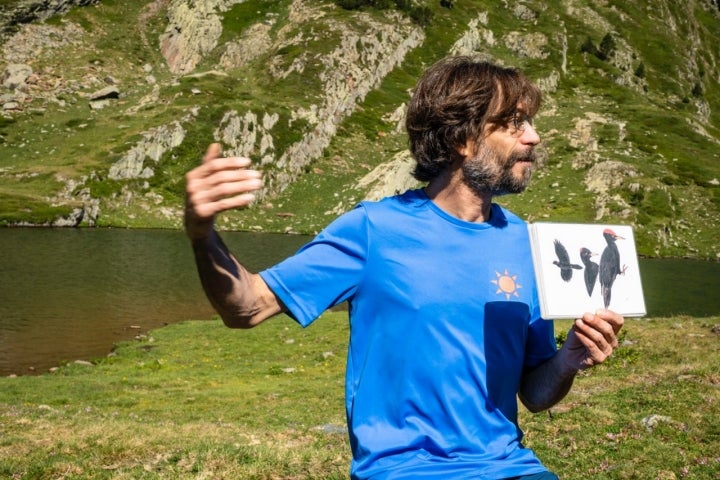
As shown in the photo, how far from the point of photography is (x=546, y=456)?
12797 mm

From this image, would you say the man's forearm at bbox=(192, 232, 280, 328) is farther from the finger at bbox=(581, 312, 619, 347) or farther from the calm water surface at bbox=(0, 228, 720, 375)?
the calm water surface at bbox=(0, 228, 720, 375)

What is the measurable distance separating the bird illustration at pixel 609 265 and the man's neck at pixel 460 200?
961mm

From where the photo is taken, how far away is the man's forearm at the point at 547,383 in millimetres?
4867

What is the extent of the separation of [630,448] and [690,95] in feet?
681

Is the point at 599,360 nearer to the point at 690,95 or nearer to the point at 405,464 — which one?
the point at 405,464

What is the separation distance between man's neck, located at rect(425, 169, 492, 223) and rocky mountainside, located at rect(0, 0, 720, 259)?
8844 cm

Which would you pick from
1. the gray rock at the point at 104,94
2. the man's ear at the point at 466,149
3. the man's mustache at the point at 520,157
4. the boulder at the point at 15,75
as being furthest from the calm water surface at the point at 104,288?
the boulder at the point at 15,75

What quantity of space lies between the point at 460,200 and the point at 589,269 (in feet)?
3.67

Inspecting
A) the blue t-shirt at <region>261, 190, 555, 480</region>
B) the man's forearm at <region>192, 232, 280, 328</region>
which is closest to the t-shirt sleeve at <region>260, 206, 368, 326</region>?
the blue t-shirt at <region>261, 190, 555, 480</region>

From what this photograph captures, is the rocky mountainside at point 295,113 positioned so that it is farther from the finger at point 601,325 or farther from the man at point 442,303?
the finger at point 601,325

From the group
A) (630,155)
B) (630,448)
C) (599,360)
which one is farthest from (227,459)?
(630,155)

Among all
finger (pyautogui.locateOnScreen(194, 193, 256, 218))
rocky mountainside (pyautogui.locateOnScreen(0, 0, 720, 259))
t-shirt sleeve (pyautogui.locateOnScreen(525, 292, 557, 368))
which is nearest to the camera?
finger (pyautogui.locateOnScreen(194, 193, 256, 218))

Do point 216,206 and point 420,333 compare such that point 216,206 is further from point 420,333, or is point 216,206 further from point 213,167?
point 420,333

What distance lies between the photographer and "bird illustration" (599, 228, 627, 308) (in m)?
4.64
